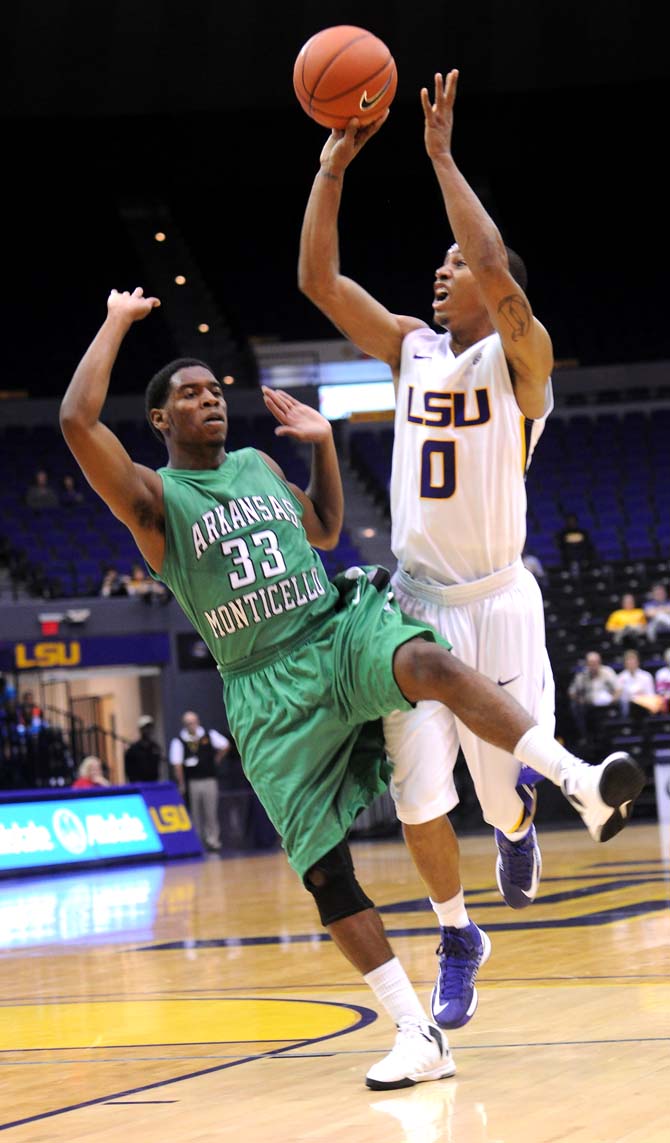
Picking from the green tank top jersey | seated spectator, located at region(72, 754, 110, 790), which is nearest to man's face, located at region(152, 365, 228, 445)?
the green tank top jersey

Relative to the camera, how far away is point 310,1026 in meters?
5.38

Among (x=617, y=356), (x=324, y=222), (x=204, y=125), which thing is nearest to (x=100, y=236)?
(x=204, y=125)

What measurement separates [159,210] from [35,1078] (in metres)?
26.7

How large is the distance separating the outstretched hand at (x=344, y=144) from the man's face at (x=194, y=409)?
31.1 inches

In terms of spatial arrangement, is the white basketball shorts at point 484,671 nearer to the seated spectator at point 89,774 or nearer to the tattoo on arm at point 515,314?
the tattoo on arm at point 515,314

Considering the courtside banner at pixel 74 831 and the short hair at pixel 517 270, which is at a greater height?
the short hair at pixel 517 270

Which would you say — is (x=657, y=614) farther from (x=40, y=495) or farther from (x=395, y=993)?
(x=395, y=993)

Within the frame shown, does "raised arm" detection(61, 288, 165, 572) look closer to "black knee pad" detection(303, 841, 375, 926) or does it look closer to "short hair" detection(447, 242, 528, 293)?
"black knee pad" detection(303, 841, 375, 926)

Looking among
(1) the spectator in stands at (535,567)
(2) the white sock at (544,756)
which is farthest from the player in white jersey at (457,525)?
(1) the spectator in stands at (535,567)

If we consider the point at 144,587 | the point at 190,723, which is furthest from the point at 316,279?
the point at 144,587

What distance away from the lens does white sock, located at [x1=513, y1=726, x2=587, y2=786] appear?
4.05m

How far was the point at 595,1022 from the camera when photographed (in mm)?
4953

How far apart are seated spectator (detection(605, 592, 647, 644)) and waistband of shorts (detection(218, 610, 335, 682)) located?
15.3 meters

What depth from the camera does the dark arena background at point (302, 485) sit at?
15.5 feet
